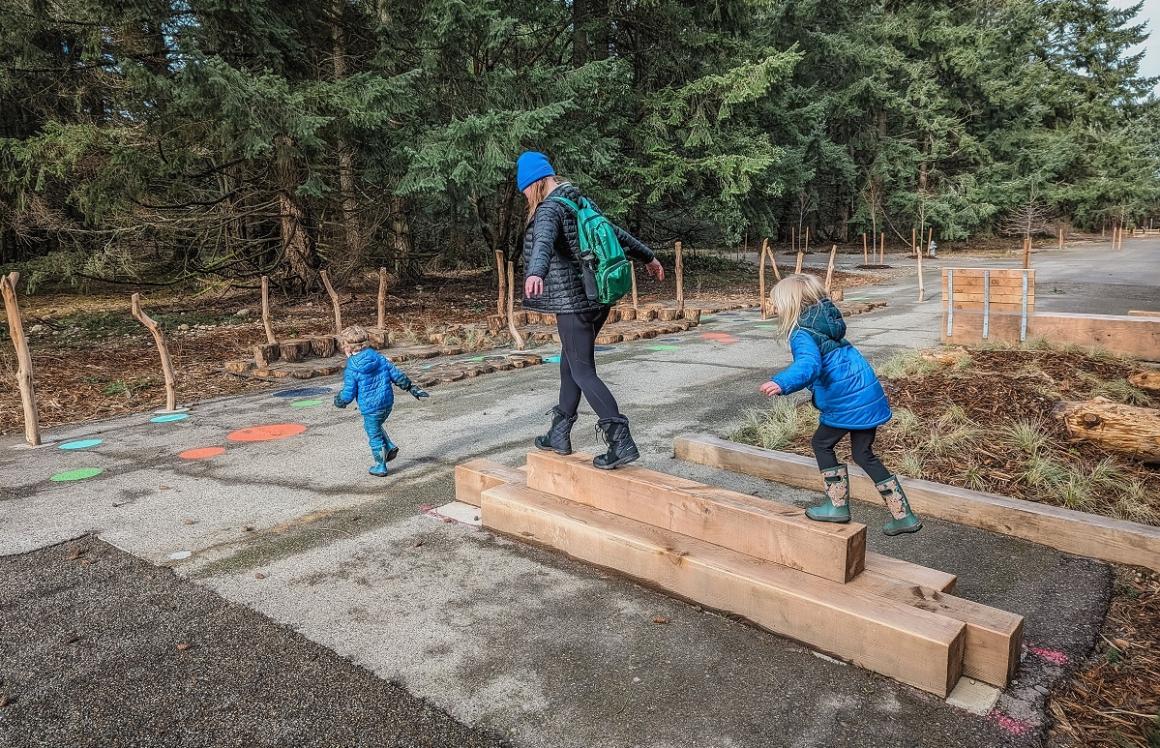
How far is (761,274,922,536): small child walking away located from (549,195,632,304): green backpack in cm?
81

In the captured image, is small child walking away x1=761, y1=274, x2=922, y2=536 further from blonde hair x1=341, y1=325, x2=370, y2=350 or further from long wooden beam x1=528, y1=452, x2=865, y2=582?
blonde hair x1=341, y1=325, x2=370, y2=350

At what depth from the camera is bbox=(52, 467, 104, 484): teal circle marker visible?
5285 millimetres

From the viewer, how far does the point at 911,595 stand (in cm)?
282

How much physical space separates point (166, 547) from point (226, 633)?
1.21m

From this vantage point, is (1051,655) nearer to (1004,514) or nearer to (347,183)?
(1004,514)

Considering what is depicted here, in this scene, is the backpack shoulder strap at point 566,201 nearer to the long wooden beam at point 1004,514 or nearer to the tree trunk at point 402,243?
the long wooden beam at point 1004,514

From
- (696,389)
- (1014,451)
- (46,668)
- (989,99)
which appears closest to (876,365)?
(696,389)

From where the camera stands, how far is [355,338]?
4.95 metres

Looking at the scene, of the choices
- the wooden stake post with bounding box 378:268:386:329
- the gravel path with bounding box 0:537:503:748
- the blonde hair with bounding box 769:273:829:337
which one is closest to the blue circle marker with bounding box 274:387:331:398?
the wooden stake post with bounding box 378:268:386:329

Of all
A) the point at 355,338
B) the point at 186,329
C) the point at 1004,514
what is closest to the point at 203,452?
the point at 355,338

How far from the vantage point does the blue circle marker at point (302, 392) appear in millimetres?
8141

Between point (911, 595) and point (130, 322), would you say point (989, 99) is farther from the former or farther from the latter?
point (911, 595)

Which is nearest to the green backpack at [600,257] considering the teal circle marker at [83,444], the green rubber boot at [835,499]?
the green rubber boot at [835,499]

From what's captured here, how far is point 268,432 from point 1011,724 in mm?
5922
